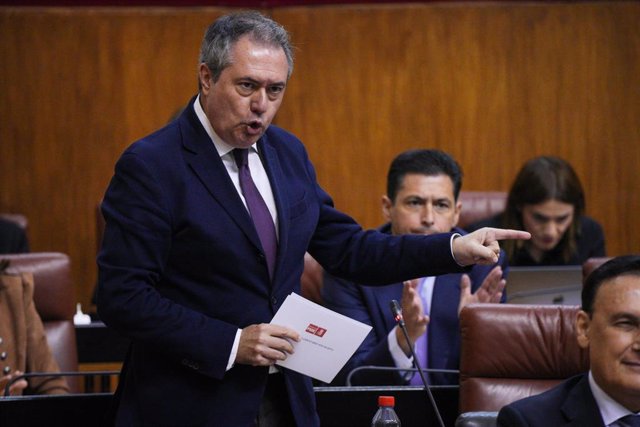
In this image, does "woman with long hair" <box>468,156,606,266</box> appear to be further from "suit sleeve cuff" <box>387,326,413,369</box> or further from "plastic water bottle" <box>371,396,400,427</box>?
"plastic water bottle" <box>371,396,400,427</box>

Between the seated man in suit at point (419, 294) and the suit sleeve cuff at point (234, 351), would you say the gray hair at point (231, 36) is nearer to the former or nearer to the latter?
the suit sleeve cuff at point (234, 351)

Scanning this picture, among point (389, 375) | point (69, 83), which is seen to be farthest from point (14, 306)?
point (69, 83)

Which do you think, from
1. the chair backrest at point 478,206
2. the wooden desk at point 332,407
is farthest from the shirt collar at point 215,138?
the chair backrest at point 478,206

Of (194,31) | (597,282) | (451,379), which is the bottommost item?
(451,379)

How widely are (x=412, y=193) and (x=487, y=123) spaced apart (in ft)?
8.34

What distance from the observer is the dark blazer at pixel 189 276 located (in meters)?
2.02

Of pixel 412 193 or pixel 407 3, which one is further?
pixel 407 3

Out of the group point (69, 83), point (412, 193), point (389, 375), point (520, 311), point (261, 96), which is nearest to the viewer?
point (261, 96)

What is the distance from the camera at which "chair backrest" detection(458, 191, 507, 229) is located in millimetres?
4930

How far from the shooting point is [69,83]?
19.5ft

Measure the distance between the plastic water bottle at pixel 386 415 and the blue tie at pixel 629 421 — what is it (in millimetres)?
497

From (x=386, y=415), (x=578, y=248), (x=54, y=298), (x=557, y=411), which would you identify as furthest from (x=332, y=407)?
(x=578, y=248)

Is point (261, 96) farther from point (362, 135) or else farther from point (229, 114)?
point (362, 135)

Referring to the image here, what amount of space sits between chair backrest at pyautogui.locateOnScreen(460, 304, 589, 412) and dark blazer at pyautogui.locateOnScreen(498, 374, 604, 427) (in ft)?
2.07
